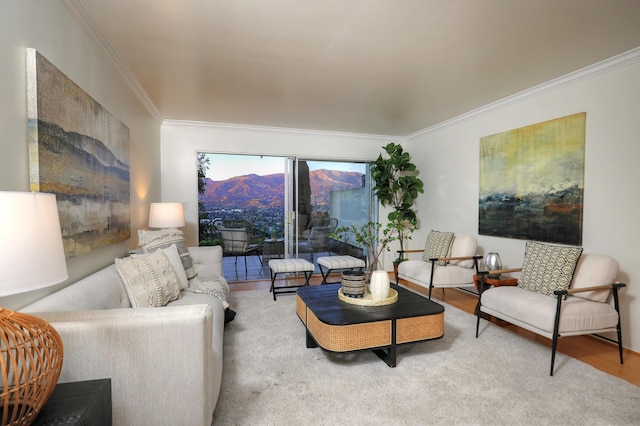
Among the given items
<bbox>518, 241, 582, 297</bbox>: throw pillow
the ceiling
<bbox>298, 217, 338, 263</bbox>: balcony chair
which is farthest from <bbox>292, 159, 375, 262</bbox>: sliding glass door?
<bbox>518, 241, 582, 297</bbox>: throw pillow

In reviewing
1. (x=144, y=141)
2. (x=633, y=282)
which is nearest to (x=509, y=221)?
(x=633, y=282)

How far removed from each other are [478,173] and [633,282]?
82.7 inches

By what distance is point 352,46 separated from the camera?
2725 millimetres

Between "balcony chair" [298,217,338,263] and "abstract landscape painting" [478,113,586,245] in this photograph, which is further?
"balcony chair" [298,217,338,263]

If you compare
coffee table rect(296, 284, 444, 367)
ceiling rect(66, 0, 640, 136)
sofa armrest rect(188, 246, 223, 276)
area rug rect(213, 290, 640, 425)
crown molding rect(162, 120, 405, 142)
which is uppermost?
ceiling rect(66, 0, 640, 136)

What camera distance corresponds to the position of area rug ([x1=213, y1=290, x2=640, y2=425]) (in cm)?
194

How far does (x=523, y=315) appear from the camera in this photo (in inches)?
106

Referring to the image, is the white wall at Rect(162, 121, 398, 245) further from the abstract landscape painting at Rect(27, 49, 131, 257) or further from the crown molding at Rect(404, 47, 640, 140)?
the crown molding at Rect(404, 47, 640, 140)

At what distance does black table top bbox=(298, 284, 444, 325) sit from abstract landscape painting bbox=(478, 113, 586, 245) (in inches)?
71.2

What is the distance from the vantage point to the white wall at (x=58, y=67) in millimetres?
1534

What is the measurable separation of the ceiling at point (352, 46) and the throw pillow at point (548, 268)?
173 centimetres

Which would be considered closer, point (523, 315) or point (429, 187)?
point (523, 315)

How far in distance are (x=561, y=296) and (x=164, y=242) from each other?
338 cm

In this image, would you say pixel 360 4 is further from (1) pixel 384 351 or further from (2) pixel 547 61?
(1) pixel 384 351
